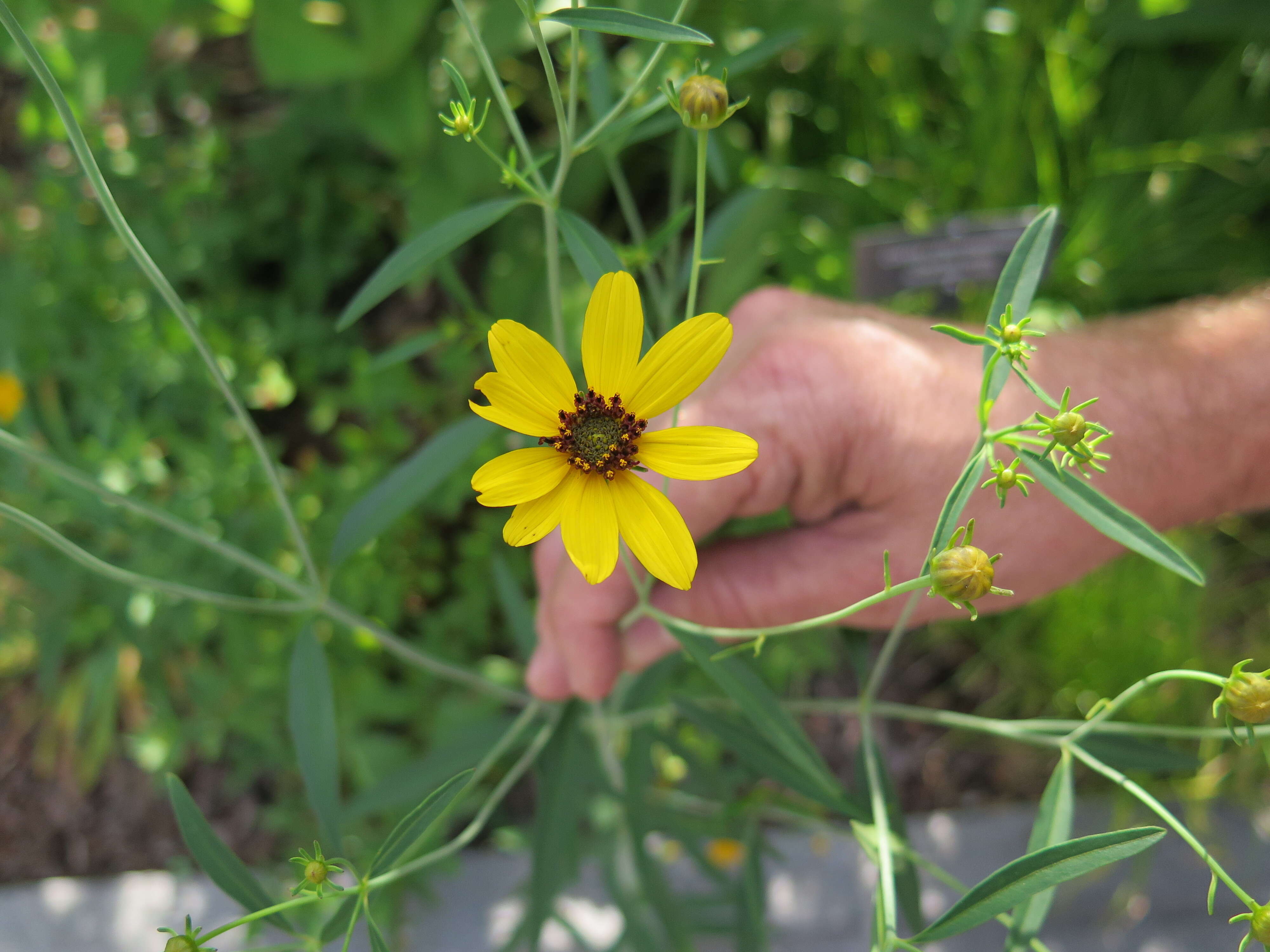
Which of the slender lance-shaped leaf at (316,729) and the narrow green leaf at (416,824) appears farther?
the slender lance-shaped leaf at (316,729)

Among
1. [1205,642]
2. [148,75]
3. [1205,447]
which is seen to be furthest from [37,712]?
[1205,642]

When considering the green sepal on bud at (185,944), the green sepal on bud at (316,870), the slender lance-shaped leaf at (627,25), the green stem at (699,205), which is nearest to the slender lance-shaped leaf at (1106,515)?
the green stem at (699,205)

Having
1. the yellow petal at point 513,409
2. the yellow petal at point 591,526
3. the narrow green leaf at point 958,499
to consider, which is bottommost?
the yellow petal at point 591,526

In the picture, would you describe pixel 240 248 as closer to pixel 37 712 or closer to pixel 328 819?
pixel 37 712

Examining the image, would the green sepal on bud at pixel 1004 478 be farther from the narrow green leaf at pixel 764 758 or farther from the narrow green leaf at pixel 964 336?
the narrow green leaf at pixel 764 758

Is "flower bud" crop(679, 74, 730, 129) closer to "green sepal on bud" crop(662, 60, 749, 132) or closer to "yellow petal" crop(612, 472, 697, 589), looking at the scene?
"green sepal on bud" crop(662, 60, 749, 132)

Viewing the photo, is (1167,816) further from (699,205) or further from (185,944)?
(185,944)
